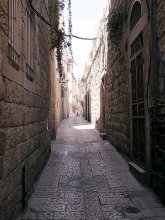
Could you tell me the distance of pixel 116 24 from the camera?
9305 millimetres

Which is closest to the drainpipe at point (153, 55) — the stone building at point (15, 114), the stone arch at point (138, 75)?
the stone arch at point (138, 75)

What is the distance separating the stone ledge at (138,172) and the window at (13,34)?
10.5ft

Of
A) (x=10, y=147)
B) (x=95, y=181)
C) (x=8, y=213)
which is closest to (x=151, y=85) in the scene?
(x=95, y=181)

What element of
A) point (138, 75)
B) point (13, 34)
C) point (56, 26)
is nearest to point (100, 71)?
point (56, 26)

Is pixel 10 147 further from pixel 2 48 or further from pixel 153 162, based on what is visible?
pixel 153 162

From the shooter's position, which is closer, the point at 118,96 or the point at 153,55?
the point at 153,55

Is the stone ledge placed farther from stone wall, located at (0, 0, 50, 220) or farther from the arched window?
the arched window

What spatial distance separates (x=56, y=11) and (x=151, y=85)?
5.82 m

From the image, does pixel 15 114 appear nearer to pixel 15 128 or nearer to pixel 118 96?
pixel 15 128

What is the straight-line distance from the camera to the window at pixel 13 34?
392 centimetres

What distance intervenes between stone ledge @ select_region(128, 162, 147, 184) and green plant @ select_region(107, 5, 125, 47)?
154 inches

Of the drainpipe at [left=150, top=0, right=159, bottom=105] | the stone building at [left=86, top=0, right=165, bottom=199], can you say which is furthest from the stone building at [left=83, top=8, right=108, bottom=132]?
the drainpipe at [left=150, top=0, right=159, bottom=105]

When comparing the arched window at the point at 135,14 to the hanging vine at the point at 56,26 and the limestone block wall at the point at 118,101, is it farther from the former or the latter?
the hanging vine at the point at 56,26

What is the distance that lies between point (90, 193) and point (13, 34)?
2.96 m
